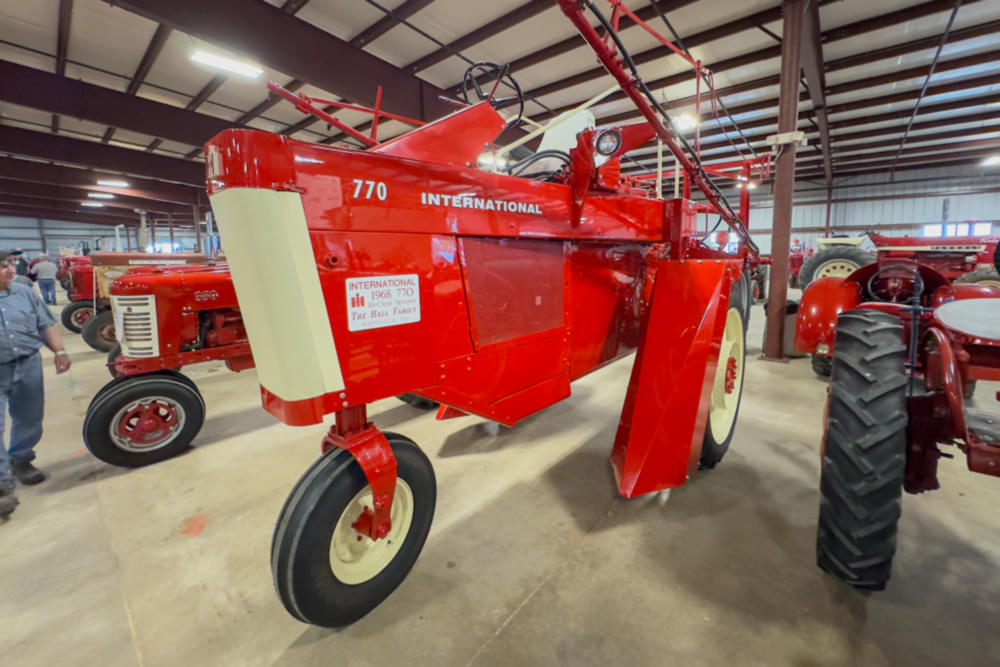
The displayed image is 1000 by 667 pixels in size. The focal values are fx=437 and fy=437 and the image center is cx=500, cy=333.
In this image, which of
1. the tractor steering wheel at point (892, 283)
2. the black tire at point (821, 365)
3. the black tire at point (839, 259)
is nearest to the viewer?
the tractor steering wheel at point (892, 283)

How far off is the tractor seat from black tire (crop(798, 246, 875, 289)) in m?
6.58

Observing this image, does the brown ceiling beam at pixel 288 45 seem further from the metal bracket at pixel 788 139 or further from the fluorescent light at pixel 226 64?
the metal bracket at pixel 788 139

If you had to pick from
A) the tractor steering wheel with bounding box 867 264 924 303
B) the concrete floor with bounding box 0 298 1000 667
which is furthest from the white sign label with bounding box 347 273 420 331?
the tractor steering wheel with bounding box 867 264 924 303

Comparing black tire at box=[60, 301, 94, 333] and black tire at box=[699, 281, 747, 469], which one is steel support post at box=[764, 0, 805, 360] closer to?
black tire at box=[699, 281, 747, 469]

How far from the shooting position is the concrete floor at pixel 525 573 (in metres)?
1.46

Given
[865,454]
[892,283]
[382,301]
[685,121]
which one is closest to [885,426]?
[865,454]

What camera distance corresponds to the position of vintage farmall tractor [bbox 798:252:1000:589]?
1.40 meters

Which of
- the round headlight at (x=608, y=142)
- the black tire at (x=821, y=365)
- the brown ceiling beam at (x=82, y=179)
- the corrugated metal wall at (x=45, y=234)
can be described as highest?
the corrugated metal wall at (x=45, y=234)

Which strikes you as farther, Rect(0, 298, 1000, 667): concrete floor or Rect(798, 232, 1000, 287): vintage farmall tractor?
Rect(798, 232, 1000, 287): vintage farmall tractor

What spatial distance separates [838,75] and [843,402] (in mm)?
8586

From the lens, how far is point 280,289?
1.19 metres

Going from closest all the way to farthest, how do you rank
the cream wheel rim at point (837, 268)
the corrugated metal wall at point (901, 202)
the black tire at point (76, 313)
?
the cream wheel rim at point (837, 268) < the black tire at point (76, 313) < the corrugated metal wall at point (901, 202)

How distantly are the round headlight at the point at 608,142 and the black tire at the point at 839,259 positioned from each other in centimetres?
676

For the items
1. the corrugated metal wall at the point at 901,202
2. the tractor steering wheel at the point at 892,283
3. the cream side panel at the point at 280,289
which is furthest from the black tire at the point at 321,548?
the corrugated metal wall at the point at 901,202
